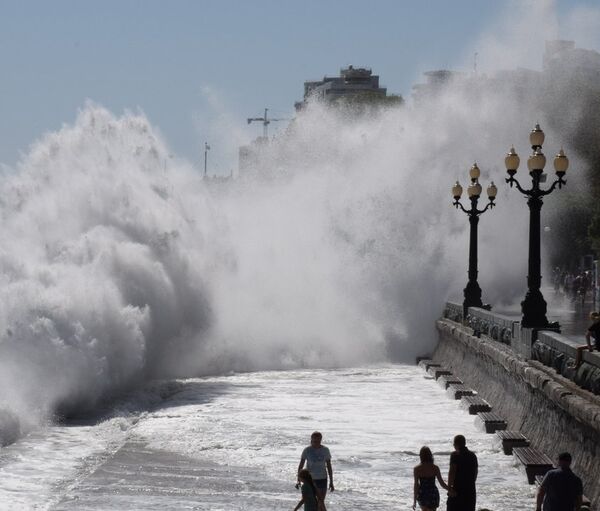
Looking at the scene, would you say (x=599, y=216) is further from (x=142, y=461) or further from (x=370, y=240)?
(x=142, y=461)

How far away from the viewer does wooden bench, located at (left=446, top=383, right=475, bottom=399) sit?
28141 mm

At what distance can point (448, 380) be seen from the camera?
3100 cm

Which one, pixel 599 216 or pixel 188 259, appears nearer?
pixel 188 259

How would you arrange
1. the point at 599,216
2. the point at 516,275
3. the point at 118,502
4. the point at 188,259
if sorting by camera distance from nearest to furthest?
the point at 118,502, the point at 188,259, the point at 516,275, the point at 599,216

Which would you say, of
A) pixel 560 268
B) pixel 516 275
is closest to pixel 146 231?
pixel 516 275

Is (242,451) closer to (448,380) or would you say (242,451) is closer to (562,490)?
(562,490)

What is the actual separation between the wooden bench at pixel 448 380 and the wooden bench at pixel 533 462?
35.9 ft

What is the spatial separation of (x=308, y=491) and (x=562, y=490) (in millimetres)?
2797

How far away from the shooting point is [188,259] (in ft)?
134

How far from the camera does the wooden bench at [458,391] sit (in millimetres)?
28141

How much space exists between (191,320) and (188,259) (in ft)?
6.43

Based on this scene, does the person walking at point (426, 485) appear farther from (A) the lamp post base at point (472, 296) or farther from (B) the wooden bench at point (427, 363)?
(B) the wooden bench at point (427, 363)

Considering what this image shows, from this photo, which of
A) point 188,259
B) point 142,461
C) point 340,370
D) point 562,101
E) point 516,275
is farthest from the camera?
point 562,101

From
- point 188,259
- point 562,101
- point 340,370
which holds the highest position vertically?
point 562,101
